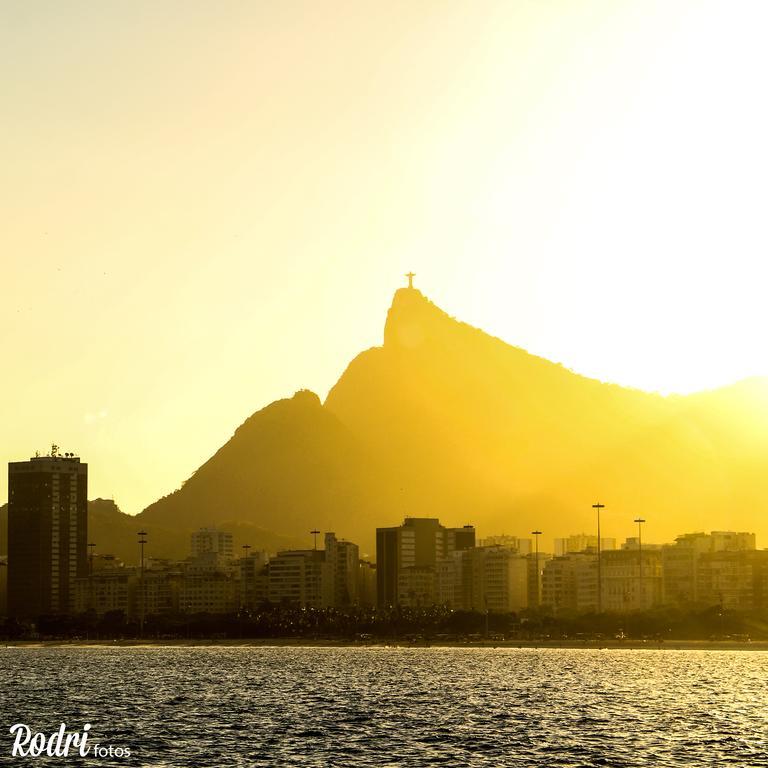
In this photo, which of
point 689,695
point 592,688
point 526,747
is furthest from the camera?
point 592,688

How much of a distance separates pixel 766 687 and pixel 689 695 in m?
20.1

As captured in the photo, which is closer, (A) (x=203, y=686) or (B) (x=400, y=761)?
(B) (x=400, y=761)

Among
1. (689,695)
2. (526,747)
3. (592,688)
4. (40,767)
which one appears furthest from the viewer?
(592,688)

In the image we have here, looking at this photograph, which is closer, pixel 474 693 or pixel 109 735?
pixel 109 735

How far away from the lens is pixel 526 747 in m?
123

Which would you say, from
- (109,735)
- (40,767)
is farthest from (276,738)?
(40,767)

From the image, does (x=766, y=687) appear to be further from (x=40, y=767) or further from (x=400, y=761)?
(x=40, y=767)

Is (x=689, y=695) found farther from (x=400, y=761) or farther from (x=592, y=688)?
(x=400, y=761)

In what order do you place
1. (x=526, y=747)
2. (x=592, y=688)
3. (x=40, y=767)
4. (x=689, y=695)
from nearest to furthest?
(x=40, y=767), (x=526, y=747), (x=689, y=695), (x=592, y=688)

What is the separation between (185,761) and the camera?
367 ft

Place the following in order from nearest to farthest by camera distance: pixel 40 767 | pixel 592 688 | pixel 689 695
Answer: pixel 40 767, pixel 689 695, pixel 592 688

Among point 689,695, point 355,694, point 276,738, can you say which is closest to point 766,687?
point 689,695

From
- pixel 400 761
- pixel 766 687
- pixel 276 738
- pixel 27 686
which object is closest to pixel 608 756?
pixel 400 761

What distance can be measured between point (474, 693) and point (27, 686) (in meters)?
58.5
